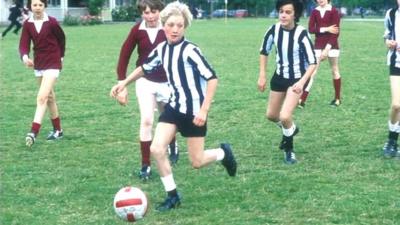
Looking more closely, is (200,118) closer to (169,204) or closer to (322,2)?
(169,204)

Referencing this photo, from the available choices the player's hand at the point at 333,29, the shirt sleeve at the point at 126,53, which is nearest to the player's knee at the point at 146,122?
the shirt sleeve at the point at 126,53

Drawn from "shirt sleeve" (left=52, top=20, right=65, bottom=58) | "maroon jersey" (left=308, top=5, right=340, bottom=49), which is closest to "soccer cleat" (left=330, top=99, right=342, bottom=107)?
"maroon jersey" (left=308, top=5, right=340, bottom=49)

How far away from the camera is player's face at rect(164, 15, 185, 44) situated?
6.24 m

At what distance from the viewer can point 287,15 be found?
7.85 meters

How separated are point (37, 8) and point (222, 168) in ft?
10.4

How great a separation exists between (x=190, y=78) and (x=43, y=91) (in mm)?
3538

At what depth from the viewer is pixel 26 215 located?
20.5ft

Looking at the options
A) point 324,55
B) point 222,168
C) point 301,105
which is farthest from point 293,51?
point 301,105

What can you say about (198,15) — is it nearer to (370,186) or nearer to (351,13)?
(351,13)

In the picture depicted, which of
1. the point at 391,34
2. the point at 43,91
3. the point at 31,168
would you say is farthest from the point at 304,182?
the point at 43,91

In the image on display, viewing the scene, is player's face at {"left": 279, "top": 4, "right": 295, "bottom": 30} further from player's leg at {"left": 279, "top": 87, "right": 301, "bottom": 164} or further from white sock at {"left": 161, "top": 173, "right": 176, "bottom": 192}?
white sock at {"left": 161, "top": 173, "right": 176, "bottom": 192}

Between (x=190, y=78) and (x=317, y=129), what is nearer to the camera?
(x=190, y=78)

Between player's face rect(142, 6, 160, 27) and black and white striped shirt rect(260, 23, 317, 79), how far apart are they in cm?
147

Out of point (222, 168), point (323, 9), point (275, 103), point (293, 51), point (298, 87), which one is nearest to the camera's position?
point (298, 87)
